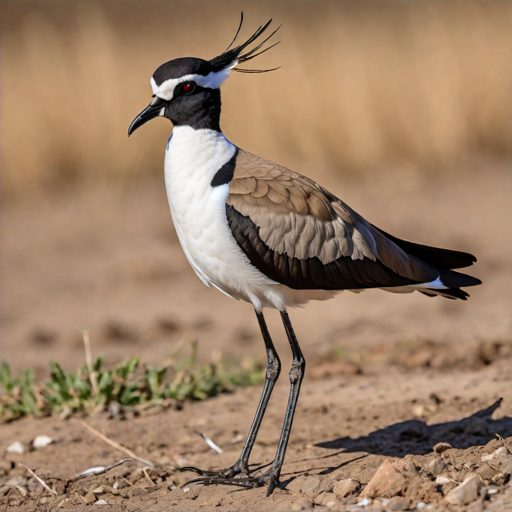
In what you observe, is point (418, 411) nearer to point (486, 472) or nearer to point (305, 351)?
point (486, 472)

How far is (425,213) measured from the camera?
12359 mm

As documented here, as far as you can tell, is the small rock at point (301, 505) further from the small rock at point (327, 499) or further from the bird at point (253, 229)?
the bird at point (253, 229)

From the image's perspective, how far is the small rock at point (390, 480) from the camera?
→ 14.3 ft

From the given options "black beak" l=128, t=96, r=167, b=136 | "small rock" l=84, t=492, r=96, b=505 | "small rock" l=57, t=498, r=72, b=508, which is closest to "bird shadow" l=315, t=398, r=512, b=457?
"small rock" l=84, t=492, r=96, b=505

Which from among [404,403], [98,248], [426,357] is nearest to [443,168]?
[98,248]

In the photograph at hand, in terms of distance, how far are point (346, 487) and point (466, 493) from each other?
603 millimetres

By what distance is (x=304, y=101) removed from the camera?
13.9 meters

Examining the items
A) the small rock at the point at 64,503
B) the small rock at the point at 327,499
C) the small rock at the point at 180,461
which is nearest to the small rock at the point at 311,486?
the small rock at the point at 327,499

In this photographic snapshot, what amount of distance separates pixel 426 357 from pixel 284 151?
677cm

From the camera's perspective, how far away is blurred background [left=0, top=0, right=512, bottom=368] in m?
10.8

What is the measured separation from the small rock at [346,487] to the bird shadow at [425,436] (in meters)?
0.82

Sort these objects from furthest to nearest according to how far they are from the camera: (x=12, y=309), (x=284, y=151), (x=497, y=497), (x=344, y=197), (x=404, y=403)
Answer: (x=284, y=151) → (x=344, y=197) → (x=12, y=309) → (x=404, y=403) → (x=497, y=497)

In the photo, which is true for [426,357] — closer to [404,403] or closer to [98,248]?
[404,403]

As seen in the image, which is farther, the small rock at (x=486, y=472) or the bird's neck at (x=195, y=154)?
the bird's neck at (x=195, y=154)
